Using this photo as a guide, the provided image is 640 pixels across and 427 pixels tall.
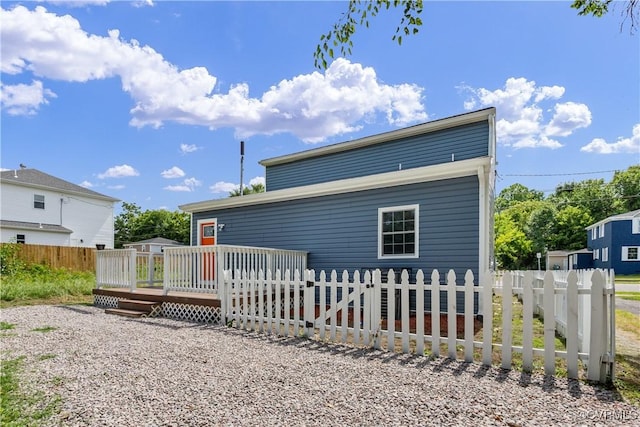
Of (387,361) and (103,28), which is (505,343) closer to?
(387,361)

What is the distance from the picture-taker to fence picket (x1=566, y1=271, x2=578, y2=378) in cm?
370

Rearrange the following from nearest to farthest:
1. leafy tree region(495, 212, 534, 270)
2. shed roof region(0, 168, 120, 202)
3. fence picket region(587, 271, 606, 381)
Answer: fence picket region(587, 271, 606, 381), shed roof region(0, 168, 120, 202), leafy tree region(495, 212, 534, 270)

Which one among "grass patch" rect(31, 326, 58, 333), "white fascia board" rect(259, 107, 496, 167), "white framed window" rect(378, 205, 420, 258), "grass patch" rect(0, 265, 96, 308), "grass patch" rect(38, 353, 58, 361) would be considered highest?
"white fascia board" rect(259, 107, 496, 167)

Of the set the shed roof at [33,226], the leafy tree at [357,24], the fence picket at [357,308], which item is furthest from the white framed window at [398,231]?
the shed roof at [33,226]

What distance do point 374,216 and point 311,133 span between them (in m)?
9.31

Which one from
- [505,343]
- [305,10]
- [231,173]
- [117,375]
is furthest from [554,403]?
[231,173]

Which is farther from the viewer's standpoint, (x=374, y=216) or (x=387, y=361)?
(x=374, y=216)

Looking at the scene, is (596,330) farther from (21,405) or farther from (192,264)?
(192,264)

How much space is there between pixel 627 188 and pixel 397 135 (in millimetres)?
50546

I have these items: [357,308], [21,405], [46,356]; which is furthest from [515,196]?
[21,405]

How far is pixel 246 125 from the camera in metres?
20.5

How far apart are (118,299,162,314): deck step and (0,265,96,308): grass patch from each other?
3.20m

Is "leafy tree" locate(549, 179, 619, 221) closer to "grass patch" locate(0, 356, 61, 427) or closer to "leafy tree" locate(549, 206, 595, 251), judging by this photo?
"leafy tree" locate(549, 206, 595, 251)

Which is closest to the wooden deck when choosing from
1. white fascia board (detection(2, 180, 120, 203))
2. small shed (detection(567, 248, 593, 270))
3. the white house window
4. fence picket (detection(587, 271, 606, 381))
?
fence picket (detection(587, 271, 606, 381))
